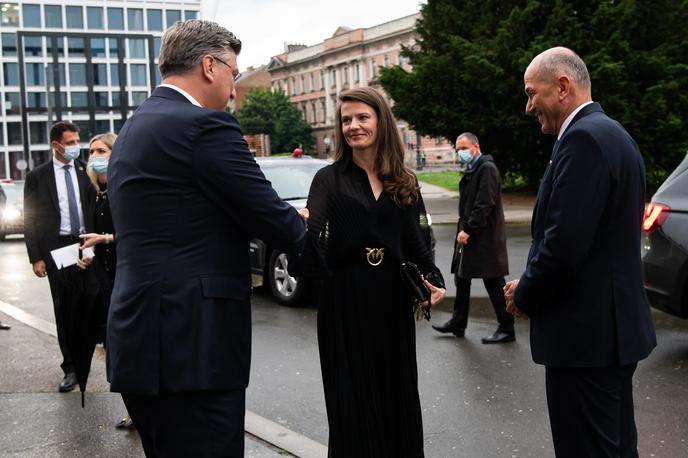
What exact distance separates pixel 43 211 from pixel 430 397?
3.13 meters

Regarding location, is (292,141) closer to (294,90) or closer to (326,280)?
(294,90)

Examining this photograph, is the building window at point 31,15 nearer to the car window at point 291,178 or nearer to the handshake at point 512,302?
the car window at point 291,178

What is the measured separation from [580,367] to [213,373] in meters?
1.34

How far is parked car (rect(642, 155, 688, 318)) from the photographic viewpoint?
615 centimetres

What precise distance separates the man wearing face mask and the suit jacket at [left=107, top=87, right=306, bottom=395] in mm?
3597

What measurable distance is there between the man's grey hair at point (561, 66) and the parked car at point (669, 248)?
139 inches

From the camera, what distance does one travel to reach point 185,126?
2.52 metres

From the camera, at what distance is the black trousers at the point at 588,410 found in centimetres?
297

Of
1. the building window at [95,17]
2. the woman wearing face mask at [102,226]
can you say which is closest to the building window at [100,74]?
the building window at [95,17]

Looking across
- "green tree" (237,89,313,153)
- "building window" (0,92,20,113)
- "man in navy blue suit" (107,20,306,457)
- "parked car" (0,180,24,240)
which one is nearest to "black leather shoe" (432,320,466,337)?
"man in navy blue suit" (107,20,306,457)

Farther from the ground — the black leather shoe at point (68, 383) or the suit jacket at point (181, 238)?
the suit jacket at point (181, 238)

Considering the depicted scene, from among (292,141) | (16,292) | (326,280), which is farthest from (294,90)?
(326,280)

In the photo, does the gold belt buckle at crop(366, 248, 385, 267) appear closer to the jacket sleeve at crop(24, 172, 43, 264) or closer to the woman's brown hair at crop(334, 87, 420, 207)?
the woman's brown hair at crop(334, 87, 420, 207)

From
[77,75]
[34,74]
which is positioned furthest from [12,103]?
[77,75]
